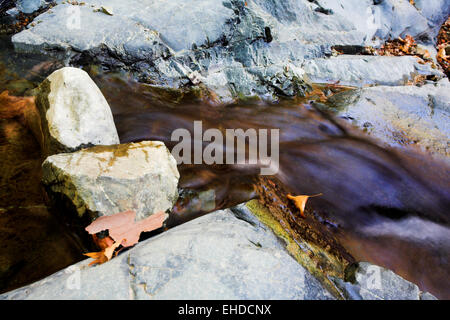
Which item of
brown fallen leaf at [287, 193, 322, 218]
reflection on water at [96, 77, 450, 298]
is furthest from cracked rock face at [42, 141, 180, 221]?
brown fallen leaf at [287, 193, 322, 218]

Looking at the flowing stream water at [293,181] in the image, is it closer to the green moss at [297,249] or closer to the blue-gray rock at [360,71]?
the green moss at [297,249]

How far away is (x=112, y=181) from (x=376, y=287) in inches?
99.1

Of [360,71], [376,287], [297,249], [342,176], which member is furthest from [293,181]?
[360,71]

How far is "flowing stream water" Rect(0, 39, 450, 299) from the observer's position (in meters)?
2.71

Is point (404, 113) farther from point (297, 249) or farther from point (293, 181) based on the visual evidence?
point (297, 249)

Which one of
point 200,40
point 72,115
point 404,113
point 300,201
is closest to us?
point 72,115

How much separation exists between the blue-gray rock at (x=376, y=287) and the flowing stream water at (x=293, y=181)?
75cm

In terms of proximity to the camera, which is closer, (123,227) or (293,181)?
(123,227)

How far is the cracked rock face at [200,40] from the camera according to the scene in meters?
5.00

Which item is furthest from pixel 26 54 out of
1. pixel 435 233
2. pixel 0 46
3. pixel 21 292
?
pixel 435 233

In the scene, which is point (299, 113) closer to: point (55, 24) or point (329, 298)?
point (329, 298)

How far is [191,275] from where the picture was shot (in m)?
1.77
